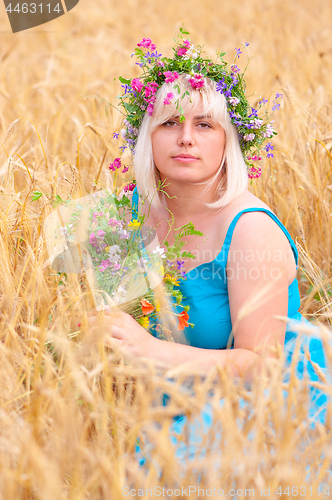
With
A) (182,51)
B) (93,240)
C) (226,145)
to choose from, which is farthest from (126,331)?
(182,51)

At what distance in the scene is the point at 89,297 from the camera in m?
1.34

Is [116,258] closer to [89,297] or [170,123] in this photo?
[89,297]

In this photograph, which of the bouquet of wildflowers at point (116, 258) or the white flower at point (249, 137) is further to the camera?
the white flower at point (249, 137)

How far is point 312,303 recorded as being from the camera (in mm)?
2334

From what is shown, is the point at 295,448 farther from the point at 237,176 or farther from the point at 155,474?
the point at 237,176

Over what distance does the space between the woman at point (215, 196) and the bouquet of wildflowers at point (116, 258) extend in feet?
0.42

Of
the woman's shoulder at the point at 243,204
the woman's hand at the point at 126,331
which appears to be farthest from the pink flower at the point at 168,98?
the woman's hand at the point at 126,331

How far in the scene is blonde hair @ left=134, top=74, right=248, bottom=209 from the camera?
1591 mm

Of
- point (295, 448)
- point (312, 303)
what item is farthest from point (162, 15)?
point (295, 448)

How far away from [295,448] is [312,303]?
4.37ft

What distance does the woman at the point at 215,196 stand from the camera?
1.52 m

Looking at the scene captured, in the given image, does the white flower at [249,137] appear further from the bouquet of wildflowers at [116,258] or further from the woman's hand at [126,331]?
the woman's hand at [126,331]

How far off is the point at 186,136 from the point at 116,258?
0.51 m

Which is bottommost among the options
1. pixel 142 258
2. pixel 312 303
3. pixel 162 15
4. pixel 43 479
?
pixel 312 303
